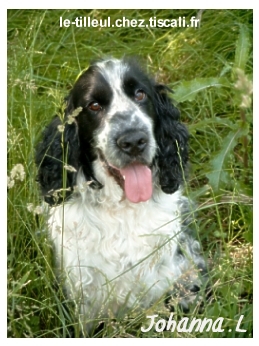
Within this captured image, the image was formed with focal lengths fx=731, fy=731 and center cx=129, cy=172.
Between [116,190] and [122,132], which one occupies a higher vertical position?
[122,132]

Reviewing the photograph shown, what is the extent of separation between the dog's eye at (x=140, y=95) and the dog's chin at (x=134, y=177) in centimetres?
37

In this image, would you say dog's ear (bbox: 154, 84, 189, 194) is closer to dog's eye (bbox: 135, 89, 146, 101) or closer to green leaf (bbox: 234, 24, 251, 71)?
dog's eye (bbox: 135, 89, 146, 101)

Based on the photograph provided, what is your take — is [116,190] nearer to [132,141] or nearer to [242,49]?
[132,141]

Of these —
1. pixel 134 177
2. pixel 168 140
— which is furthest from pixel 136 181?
pixel 168 140

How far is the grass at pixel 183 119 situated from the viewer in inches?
157

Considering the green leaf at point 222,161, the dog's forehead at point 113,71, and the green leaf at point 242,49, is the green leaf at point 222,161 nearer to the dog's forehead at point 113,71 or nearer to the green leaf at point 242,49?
the green leaf at point 242,49

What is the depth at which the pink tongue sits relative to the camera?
409cm

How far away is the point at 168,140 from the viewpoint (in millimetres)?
4465

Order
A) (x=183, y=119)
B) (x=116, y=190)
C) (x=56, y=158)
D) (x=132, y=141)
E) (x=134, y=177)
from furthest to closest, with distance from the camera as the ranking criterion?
1. (x=183, y=119)
2. (x=56, y=158)
3. (x=116, y=190)
4. (x=134, y=177)
5. (x=132, y=141)

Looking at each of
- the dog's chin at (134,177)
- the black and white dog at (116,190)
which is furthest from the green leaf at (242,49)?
the dog's chin at (134,177)

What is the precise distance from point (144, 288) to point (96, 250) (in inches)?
14.8

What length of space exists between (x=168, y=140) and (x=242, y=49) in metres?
0.83

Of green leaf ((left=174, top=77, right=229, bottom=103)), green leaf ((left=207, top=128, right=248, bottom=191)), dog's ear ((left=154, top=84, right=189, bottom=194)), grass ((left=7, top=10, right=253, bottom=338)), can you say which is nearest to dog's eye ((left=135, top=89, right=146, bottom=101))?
dog's ear ((left=154, top=84, right=189, bottom=194))

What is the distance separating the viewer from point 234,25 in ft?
16.2
